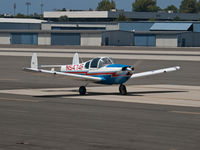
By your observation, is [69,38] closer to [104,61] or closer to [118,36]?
[118,36]

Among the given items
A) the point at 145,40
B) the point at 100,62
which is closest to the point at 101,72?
the point at 100,62

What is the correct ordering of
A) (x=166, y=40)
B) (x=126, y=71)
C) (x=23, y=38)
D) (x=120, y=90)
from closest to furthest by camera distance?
1. (x=126, y=71)
2. (x=120, y=90)
3. (x=166, y=40)
4. (x=23, y=38)

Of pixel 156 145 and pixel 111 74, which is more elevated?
pixel 111 74

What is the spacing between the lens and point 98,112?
21.0m

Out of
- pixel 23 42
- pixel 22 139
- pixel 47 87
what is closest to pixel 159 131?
pixel 22 139

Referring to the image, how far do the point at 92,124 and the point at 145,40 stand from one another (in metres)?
106

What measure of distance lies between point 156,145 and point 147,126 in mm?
3018

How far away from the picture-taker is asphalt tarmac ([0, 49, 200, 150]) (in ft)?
48.5

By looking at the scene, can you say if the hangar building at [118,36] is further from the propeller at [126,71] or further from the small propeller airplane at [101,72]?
the propeller at [126,71]

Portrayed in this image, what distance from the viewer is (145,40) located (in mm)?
122562

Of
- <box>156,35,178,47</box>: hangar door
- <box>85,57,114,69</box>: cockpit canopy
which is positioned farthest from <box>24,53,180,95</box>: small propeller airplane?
<box>156,35,178,47</box>: hangar door

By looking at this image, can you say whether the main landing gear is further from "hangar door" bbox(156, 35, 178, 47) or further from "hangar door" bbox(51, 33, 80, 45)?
"hangar door" bbox(51, 33, 80, 45)

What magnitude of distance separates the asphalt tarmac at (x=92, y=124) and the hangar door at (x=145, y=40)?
3748 inches

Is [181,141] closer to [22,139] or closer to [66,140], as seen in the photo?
[66,140]
